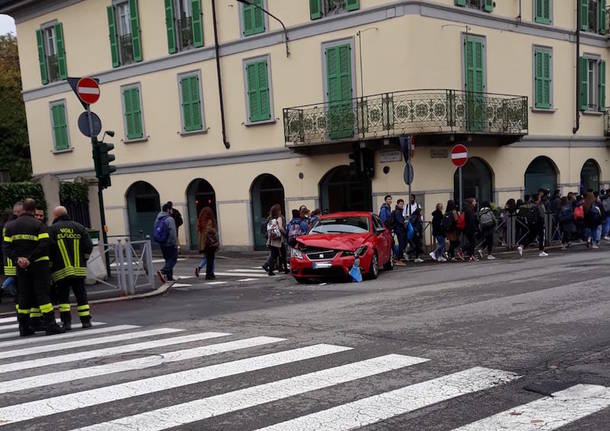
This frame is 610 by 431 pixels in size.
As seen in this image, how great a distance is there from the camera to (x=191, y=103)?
24.4 m

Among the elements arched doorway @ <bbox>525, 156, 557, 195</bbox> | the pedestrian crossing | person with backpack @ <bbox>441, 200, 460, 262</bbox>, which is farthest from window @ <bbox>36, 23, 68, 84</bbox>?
the pedestrian crossing

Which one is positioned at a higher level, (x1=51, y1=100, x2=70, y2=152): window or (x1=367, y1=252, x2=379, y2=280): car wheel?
(x1=51, y1=100, x2=70, y2=152): window

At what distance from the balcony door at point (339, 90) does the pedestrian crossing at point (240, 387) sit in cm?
1366

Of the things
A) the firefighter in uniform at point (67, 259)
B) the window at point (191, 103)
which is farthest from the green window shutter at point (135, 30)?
the firefighter in uniform at point (67, 259)

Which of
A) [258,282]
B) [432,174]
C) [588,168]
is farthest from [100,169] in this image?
[588,168]

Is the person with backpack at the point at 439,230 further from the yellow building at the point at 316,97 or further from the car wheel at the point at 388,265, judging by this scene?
the yellow building at the point at 316,97

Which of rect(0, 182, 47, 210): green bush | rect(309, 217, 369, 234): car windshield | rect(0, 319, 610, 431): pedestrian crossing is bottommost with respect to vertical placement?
rect(0, 319, 610, 431): pedestrian crossing

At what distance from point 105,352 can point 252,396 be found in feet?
9.08

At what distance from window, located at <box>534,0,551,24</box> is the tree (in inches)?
1168

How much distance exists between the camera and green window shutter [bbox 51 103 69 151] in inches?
1131

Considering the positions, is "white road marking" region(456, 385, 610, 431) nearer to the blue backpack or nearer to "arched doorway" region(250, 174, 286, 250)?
the blue backpack

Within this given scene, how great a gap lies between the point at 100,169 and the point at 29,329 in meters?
5.08

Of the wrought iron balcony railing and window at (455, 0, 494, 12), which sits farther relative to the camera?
window at (455, 0, 494, 12)

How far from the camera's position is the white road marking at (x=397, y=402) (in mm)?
4352
